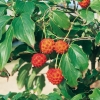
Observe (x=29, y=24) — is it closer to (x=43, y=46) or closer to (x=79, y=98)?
(x=43, y=46)

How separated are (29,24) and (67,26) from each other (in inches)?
8.6

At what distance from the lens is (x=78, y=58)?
120 cm

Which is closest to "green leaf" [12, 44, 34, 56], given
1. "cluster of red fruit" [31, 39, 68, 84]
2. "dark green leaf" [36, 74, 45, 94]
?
"cluster of red fruit" [31, 39, 68, 84]

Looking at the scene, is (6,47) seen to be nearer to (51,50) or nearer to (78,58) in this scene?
(51,50)

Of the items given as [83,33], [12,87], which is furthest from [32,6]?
[12,87]

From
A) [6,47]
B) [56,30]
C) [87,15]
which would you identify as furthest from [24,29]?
[87,15]

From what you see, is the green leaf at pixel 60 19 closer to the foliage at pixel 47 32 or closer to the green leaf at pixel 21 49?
the foliage at pixel 47 32

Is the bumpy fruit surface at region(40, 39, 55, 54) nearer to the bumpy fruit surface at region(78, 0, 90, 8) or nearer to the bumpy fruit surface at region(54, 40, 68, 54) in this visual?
the bumpy fruit surface at region(54, 40, 68, 54)

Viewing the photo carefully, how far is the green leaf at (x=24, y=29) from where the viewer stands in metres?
1.08

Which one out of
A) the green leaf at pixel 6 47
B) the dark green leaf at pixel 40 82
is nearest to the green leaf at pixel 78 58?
the green leaf at pixel 6 47

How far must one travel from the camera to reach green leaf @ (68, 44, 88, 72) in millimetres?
1176

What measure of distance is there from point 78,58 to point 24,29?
0.25 meters

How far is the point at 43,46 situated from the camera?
1149 millimetres

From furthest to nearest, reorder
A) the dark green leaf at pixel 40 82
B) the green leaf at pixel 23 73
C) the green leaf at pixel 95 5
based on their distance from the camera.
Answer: the dark green leaf at pixel 40 82 → the green leaf at pixel 23 73 → the green leaf at pixel 95 5
